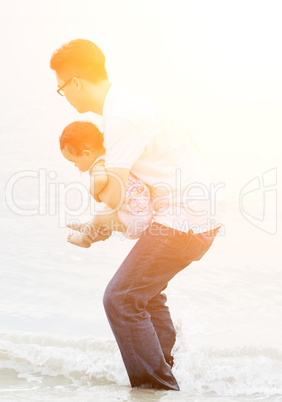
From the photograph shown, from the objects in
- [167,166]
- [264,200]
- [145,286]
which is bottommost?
[145,286]

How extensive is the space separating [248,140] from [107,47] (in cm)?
620

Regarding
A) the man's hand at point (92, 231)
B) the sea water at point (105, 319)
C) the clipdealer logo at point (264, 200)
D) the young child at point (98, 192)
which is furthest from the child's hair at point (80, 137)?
the clipdealer logo at point (264, 200)

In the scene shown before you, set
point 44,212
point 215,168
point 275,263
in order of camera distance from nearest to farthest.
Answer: point 275,263 < point 44,212 < point 215,168

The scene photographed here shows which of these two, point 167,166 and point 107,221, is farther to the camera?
point 107,221

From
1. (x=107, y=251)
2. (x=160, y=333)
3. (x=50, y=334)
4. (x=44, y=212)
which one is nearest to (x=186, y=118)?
(x=44, y=212)

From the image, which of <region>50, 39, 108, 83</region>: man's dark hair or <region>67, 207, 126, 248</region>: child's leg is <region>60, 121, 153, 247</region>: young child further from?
<region>50, 39, 108, 83</region>: man's dark hair

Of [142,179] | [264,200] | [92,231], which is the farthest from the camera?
[264,200]

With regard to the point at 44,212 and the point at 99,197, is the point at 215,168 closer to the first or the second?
the point at 44,212


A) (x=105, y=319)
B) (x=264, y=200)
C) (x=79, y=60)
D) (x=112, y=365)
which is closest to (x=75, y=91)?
(x=79, y=60)

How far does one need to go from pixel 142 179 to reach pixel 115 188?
0.15 meters

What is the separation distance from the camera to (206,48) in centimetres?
1494

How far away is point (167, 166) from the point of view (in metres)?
2.08

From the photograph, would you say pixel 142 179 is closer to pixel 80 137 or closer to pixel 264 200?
pixel 80 137

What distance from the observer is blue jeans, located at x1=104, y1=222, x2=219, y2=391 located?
6.93 ft
